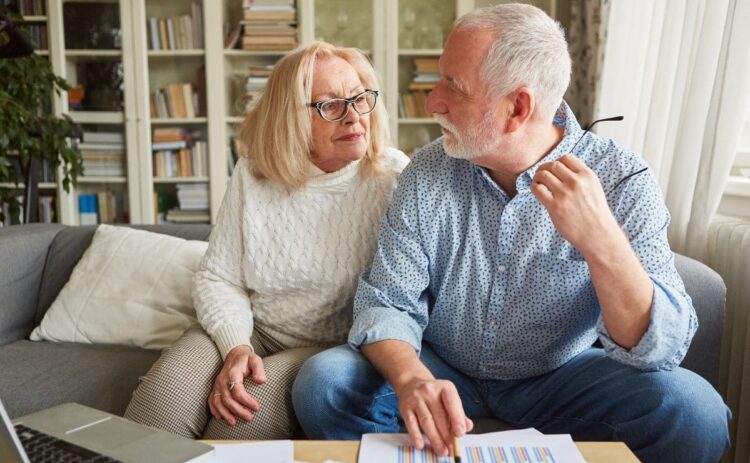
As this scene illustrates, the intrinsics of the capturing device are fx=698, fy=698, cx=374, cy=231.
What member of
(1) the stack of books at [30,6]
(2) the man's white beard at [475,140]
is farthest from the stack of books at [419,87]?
(2) the man's white beard at [475,140]

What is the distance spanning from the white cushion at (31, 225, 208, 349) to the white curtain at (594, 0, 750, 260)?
1275 millimetres

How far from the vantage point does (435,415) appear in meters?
0.94

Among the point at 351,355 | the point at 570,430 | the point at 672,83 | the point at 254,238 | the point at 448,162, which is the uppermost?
the point at 672,83

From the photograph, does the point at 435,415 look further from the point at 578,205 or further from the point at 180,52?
Result: the point at 180,52

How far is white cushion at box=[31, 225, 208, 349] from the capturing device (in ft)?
5.88

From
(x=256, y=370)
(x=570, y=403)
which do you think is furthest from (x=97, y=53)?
(x=570, y=403)

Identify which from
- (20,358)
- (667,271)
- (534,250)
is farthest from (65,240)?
(667,271)

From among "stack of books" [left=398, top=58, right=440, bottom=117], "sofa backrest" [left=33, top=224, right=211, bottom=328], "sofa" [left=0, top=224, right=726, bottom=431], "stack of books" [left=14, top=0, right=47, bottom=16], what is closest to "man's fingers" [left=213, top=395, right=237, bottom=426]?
"sofa" [left=0, top=224, right=726, bottom=431]

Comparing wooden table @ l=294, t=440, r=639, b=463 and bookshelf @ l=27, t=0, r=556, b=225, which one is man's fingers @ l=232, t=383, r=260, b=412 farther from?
bookshelf @ l=27, t=0, r=556, b=225

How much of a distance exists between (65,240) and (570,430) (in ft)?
5.00

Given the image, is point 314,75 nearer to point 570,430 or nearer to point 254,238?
point 254,238

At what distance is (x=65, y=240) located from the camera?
2037 millimetres

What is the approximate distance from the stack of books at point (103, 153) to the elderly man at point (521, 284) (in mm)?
2663

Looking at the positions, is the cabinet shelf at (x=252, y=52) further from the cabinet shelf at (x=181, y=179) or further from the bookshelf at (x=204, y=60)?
the cabinet shelf at (x=181, y=179)
